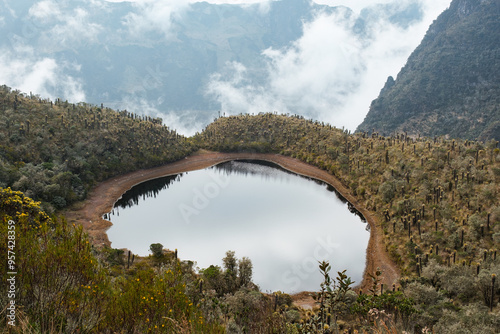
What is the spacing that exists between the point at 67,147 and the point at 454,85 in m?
116

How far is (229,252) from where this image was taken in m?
33.1

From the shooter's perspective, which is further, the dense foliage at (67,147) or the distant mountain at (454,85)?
the distant mountain at (454,85)

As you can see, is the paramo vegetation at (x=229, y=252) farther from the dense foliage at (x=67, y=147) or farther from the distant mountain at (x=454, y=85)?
the distant mountain at (x=454, y=85)

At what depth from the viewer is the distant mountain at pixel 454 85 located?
334 ft

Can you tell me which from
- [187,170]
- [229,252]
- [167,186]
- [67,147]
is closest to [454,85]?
[187,170]

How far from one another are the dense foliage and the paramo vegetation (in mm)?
221

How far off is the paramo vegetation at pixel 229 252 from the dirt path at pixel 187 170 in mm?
1212

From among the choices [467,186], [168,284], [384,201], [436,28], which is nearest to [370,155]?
[384,201]

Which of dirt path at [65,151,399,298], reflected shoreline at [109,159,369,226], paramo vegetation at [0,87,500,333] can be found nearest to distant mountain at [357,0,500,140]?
paramo vegetation at [0,87,500,333]

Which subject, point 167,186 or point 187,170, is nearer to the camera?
point 167,186

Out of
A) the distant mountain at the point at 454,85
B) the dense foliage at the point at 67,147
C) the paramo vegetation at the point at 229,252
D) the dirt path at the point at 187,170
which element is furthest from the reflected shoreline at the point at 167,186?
the distant mountain at the point at 454,85

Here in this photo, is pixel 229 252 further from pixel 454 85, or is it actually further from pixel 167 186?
pixel 454 85

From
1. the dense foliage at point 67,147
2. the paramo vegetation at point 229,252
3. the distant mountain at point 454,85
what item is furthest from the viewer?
the distant mountain at point 454,85

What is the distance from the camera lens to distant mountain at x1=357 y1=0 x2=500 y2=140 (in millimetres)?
101938
